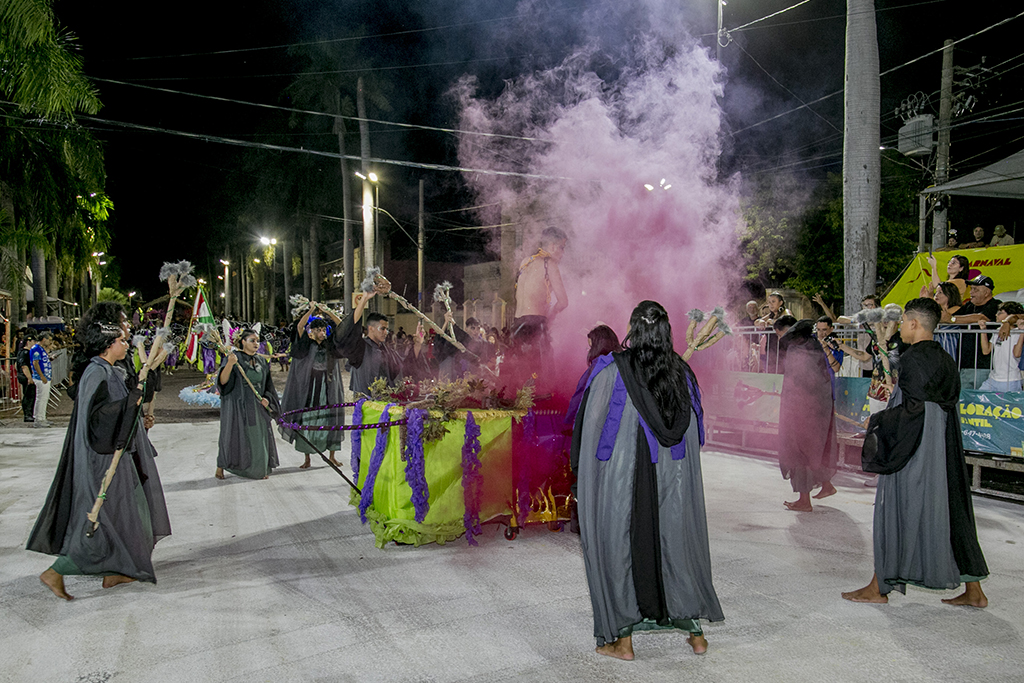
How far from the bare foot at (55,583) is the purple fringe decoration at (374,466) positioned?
2.16 meters

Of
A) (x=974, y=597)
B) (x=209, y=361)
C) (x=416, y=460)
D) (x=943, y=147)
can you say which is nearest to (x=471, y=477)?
(x=416, y=460)

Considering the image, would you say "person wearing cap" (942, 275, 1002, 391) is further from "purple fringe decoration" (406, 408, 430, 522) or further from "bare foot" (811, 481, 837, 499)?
"purple fringe decoration" (406, 408, 430, 522)

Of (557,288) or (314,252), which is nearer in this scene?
(557,288)

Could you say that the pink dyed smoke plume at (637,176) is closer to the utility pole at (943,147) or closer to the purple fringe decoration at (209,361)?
the utility pole at (943,147)

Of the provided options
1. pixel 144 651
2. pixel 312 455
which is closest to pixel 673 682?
pixel 144 651

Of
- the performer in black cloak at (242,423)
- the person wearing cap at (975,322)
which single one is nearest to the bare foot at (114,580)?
the performer in black cloak at (242,423)

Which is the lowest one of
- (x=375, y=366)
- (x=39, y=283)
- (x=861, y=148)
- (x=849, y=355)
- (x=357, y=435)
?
(x=357, y=435)

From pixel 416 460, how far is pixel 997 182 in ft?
39.3

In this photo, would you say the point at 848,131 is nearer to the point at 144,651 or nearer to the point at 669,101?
the point at 669,101

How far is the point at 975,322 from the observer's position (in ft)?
25.8

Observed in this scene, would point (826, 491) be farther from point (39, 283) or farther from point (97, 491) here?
point (39, 283)

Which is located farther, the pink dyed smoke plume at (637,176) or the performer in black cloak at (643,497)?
the pink dyed smoke plume at (637,176)

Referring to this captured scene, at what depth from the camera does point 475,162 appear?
20594 millimetres

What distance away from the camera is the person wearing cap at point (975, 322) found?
7.96 m
